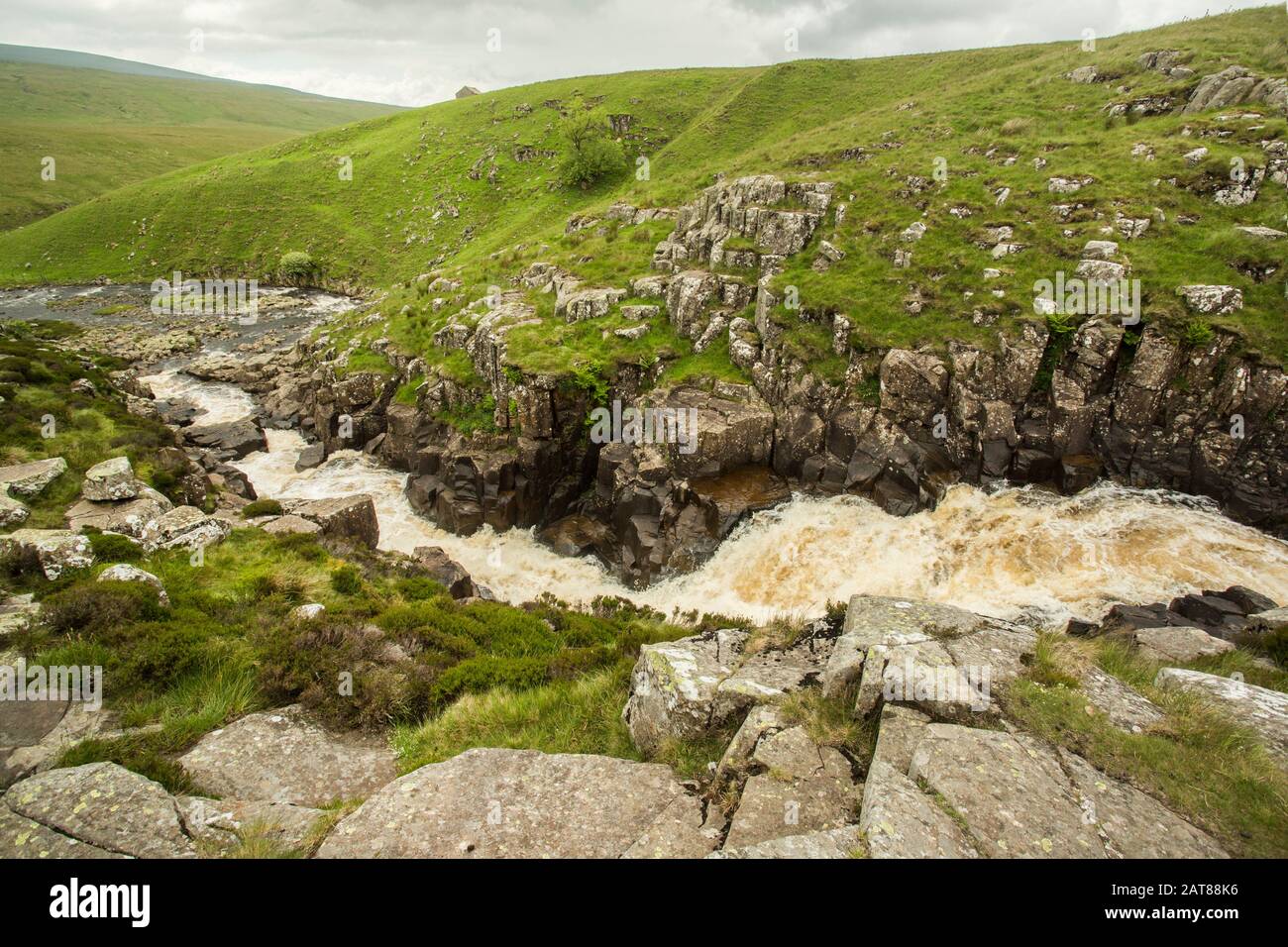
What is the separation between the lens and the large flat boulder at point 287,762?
8.62 m

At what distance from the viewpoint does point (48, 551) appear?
1412 cm

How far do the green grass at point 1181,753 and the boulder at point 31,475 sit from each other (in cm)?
2687

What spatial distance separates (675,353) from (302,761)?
24.6 meters

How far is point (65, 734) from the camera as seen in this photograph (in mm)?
9031

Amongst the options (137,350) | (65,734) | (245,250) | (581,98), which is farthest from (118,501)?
(581,98)

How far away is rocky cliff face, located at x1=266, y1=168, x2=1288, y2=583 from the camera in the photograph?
74.4 feet

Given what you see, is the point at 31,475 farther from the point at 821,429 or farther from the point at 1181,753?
the point at 1181,753

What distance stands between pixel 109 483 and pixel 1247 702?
92.1ft

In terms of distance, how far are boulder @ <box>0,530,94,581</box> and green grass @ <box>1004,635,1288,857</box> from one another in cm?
2019

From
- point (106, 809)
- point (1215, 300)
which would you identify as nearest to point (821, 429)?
point (1215, 300)

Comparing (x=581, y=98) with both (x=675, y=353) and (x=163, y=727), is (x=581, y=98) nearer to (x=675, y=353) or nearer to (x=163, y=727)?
(x=675, y=353)

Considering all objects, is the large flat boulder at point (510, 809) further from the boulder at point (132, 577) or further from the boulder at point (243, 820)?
the boulder at point (132, 577)

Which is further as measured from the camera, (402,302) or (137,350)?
(137,350)

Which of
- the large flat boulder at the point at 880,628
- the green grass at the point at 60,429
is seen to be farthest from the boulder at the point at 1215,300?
the green grass at the point at 60,429
